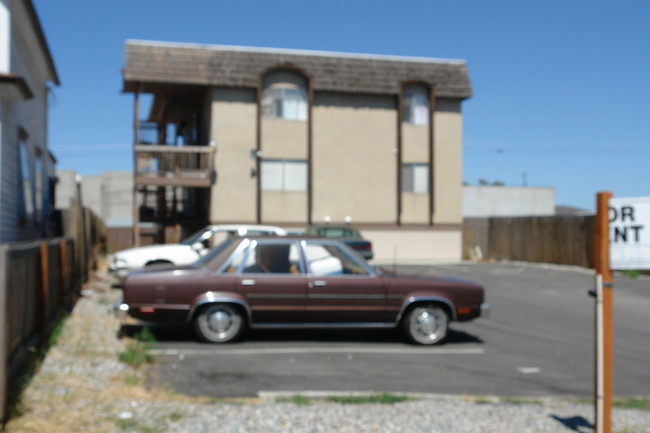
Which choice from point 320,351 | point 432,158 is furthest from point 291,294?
point 432,158

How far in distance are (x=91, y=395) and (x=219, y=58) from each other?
77.8 feet

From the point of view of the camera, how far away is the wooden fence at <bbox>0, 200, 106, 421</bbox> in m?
5.95

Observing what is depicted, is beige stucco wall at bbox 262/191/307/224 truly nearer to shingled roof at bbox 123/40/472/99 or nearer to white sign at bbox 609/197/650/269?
shingled roof at bbox 123/40/472/99

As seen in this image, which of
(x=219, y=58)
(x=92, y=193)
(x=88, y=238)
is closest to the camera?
(x=88, y=238)

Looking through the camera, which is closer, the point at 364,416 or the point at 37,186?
the point at 364,416

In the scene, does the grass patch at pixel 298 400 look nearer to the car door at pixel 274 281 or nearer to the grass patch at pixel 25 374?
the grass patch at pixel 25 374

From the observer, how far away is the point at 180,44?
96.0 feet

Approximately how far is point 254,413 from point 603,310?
2820 millimetres

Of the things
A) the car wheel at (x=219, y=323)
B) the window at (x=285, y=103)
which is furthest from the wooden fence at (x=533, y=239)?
the car wheel at (x=219, y=323)

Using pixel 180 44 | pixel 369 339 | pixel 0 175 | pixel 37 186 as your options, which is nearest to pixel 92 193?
pixel 180 44

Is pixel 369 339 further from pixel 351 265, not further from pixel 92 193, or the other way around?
pixel 92 193

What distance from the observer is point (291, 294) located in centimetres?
1069

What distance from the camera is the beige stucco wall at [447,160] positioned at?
31.5 meters

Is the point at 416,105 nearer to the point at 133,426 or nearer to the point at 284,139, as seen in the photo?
the point at 284,139
